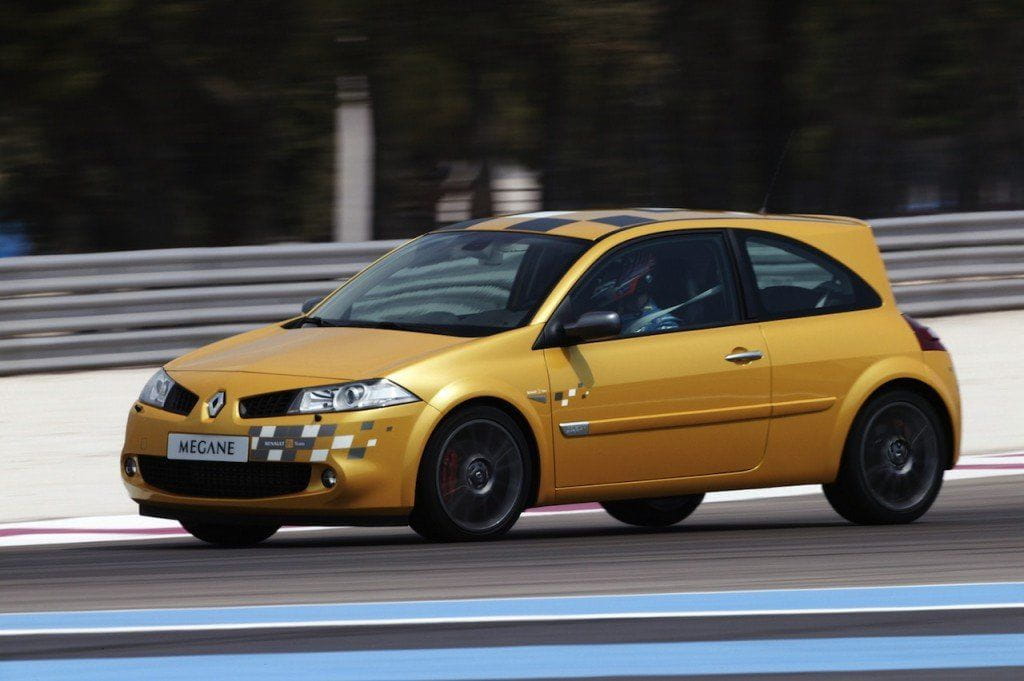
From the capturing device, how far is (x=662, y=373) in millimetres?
8992

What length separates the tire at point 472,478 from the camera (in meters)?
8.27

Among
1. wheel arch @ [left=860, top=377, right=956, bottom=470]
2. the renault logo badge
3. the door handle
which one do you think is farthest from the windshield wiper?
wheel arch @ [left=860, top=377, right=956, bottom=470]

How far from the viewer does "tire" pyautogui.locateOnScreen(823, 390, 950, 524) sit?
9680mm

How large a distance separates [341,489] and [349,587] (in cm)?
88

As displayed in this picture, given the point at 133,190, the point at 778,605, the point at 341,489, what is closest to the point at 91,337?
the point at 133,190

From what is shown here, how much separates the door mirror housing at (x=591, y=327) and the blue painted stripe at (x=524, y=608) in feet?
5.75

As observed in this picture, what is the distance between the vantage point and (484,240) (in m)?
9.49

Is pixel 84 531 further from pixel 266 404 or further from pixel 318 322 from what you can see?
pixel 266 404

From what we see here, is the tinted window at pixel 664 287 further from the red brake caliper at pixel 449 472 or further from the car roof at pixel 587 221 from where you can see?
the red brake caliper at pixel 449 472

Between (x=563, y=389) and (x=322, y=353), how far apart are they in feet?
3.41

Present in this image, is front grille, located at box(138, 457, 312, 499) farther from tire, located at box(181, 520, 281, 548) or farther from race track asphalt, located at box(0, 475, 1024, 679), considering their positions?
tire, located at box(181, 520, 281, 548)

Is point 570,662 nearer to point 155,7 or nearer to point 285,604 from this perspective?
point 285,604

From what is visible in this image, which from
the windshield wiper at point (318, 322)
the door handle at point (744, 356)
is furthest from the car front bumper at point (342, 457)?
the door handle at point (744, 356)

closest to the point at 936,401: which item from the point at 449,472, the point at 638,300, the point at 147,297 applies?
the point at 638,300
